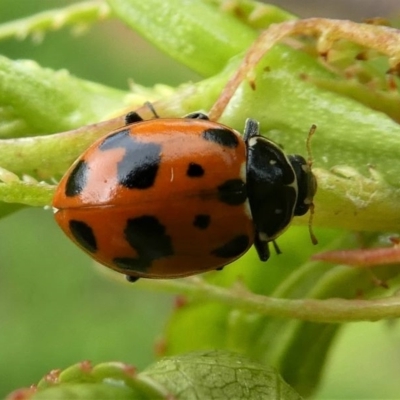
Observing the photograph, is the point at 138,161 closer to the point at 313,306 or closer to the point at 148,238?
the point at 148,238

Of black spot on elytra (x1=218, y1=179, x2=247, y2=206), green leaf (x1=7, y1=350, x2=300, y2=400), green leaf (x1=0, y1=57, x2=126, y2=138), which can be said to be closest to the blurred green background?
green leaf (x1=0, y1=57, x2=126, y2=138)

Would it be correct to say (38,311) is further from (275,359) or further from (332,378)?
(275,359)

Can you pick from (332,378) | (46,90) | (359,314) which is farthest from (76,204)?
(332,378)

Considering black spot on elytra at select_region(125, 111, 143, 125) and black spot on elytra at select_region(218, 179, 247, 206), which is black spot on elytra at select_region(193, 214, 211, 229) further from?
black spot on elytra at select_region(125, 111, 143, 125)

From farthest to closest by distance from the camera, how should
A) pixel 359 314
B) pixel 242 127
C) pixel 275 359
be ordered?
pixel 275 359
pixel 242 127
pixel 359 314

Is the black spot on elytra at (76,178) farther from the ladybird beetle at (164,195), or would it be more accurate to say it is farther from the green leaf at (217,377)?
the green leaf at (217,377)

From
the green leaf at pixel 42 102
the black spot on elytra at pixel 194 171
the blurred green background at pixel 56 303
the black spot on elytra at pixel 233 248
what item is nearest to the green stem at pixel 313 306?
the black spot on elytra at pixel 233 248
